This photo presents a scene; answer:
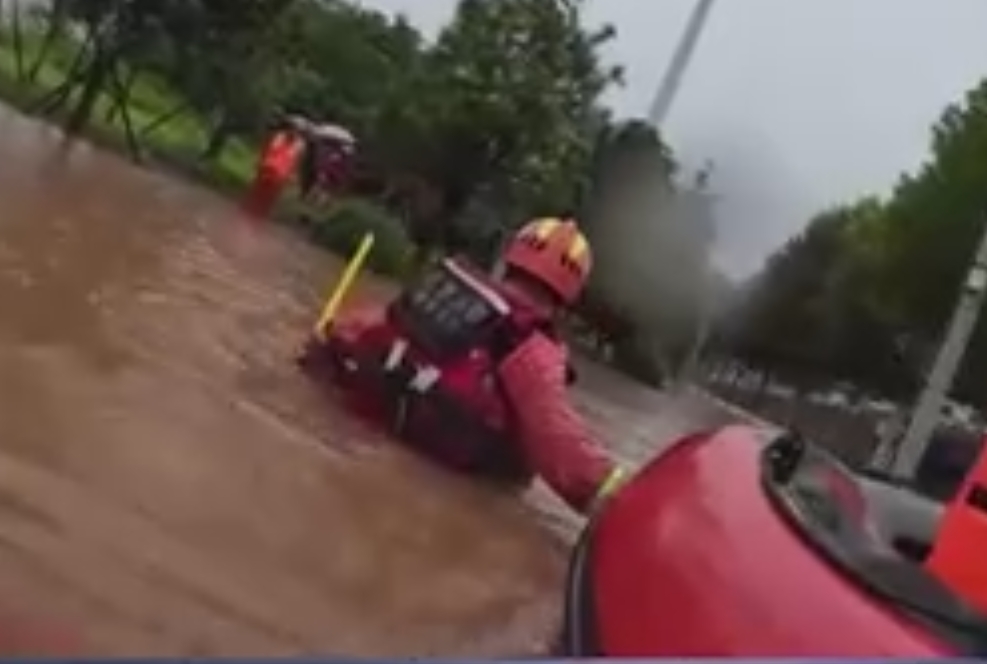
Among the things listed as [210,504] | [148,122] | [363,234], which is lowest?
[148,122]

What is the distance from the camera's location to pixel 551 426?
751 cm

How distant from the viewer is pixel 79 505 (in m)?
5.43

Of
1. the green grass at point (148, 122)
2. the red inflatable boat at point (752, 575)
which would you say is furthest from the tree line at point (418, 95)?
the red inflatable boat at point (752, 575)

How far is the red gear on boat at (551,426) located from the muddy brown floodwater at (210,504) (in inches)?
10.6

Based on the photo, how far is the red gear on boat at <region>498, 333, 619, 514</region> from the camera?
739 centimetres

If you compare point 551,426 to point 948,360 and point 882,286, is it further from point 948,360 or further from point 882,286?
point 882,286

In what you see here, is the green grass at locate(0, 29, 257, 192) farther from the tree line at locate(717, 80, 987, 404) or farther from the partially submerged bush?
the tree line at locate(717, 80, 987, 404)

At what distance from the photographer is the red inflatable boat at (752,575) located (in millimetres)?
3346

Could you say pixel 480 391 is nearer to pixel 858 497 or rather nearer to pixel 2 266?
pixel 2 266

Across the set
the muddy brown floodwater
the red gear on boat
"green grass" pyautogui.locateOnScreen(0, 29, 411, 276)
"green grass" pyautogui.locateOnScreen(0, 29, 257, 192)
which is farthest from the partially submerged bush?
the red gear on boat

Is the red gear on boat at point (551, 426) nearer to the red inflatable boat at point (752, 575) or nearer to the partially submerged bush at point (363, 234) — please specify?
the red inflatable boat at point (752, 575)

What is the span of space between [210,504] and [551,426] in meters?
1.79

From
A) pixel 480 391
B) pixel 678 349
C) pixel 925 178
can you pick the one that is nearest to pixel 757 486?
pixel 480 391

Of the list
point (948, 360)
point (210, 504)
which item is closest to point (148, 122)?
point (948, 360)
